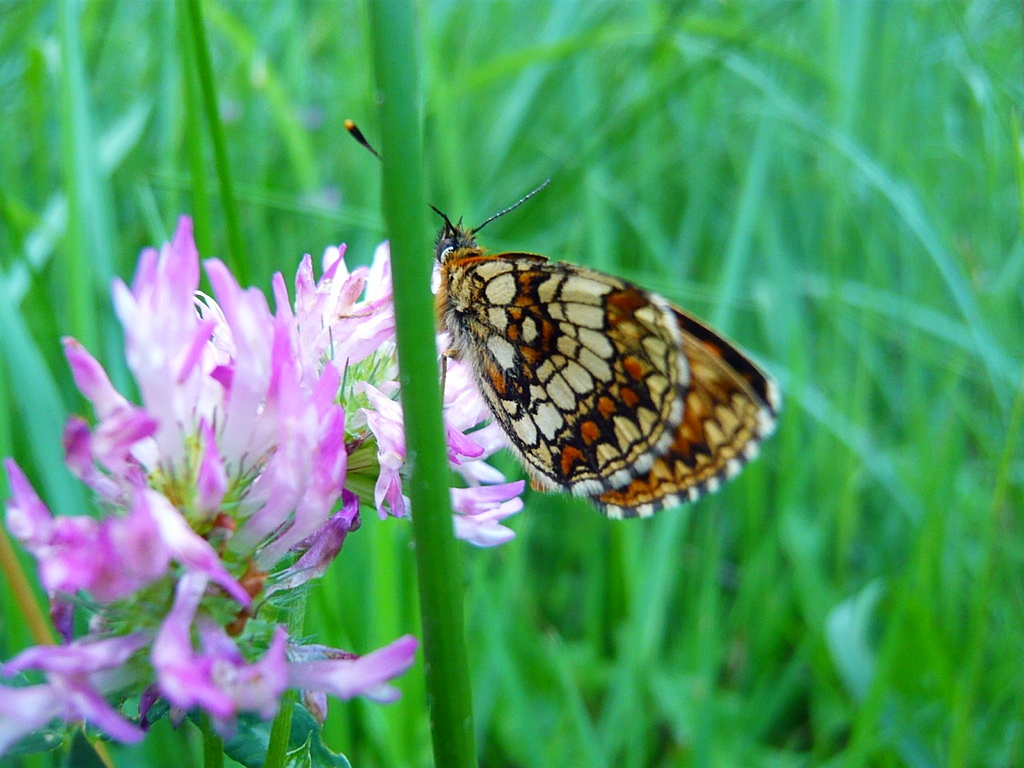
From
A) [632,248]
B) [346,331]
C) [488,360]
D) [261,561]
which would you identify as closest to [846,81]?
[632,248]

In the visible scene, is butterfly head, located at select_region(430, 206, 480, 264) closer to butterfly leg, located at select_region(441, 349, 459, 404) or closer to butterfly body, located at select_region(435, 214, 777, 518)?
butterfly body, located at select_region(435, 214, 777, 518)

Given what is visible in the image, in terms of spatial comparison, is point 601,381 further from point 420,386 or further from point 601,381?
point 420,386

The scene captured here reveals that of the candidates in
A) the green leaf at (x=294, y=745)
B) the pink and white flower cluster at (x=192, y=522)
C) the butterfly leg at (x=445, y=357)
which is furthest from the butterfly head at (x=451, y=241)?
the green leaf at (x=294, y=745)

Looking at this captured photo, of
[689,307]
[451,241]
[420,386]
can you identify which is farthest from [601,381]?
[689,307]

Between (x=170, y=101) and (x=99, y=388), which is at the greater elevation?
(x=170, y=101)

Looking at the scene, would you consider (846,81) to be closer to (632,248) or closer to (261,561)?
(632,248)

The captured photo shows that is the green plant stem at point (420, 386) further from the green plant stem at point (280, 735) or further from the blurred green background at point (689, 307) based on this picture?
the blurred green background at point (689, 307)
